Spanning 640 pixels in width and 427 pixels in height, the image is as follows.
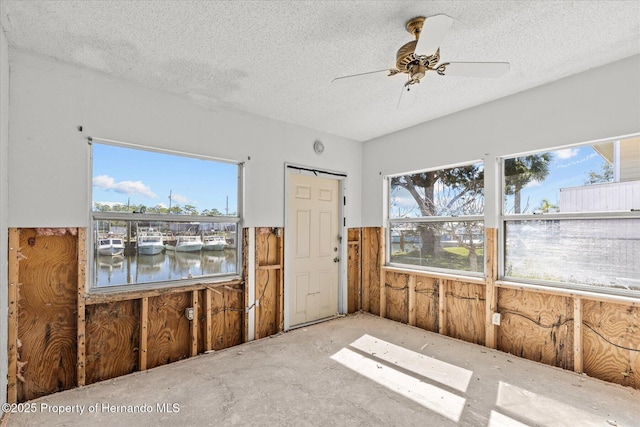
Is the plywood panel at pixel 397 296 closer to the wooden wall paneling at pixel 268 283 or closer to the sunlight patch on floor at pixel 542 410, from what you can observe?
the wooden wall paneling at pixel 268 283

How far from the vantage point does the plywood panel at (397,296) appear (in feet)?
13.4

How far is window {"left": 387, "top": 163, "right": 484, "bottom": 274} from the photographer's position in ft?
11.5

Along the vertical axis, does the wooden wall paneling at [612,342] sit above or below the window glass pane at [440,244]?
below

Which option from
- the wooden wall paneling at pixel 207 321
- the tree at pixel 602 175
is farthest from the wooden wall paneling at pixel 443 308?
the wooden wall paneling at pixel 207 321

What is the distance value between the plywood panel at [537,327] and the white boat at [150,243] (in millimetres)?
3579

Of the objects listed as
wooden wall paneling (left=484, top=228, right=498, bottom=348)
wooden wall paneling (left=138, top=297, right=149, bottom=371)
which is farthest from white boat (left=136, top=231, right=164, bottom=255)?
wooden wall paneling (left=484, top=228, right=498, bottom=348)

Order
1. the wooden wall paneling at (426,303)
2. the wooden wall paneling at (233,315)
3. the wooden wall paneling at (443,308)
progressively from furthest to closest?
1. the wooden wall paneling at (426,303)
2. the wooden wall paneling at (443,308)
3. the wooden wall paneling at (233,315)

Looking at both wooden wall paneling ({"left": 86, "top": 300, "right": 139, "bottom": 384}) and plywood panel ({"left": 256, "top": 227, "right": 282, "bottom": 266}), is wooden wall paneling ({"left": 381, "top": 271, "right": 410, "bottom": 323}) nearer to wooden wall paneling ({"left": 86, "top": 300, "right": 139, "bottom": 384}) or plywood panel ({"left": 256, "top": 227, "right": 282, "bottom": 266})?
plywood panel ({"left": 256, "top": 227, "right": 282, "bottom": 266})

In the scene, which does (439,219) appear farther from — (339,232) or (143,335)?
(143,335)

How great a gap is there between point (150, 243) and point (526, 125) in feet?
12.9

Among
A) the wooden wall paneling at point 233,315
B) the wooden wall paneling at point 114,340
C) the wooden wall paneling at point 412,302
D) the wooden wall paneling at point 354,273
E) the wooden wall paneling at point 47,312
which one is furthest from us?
the wooden wall paneling at point 354,273

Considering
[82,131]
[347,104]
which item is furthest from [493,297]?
[82,131]

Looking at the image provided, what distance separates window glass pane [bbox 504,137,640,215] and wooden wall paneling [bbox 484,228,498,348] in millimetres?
359

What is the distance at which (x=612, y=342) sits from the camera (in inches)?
99.6
